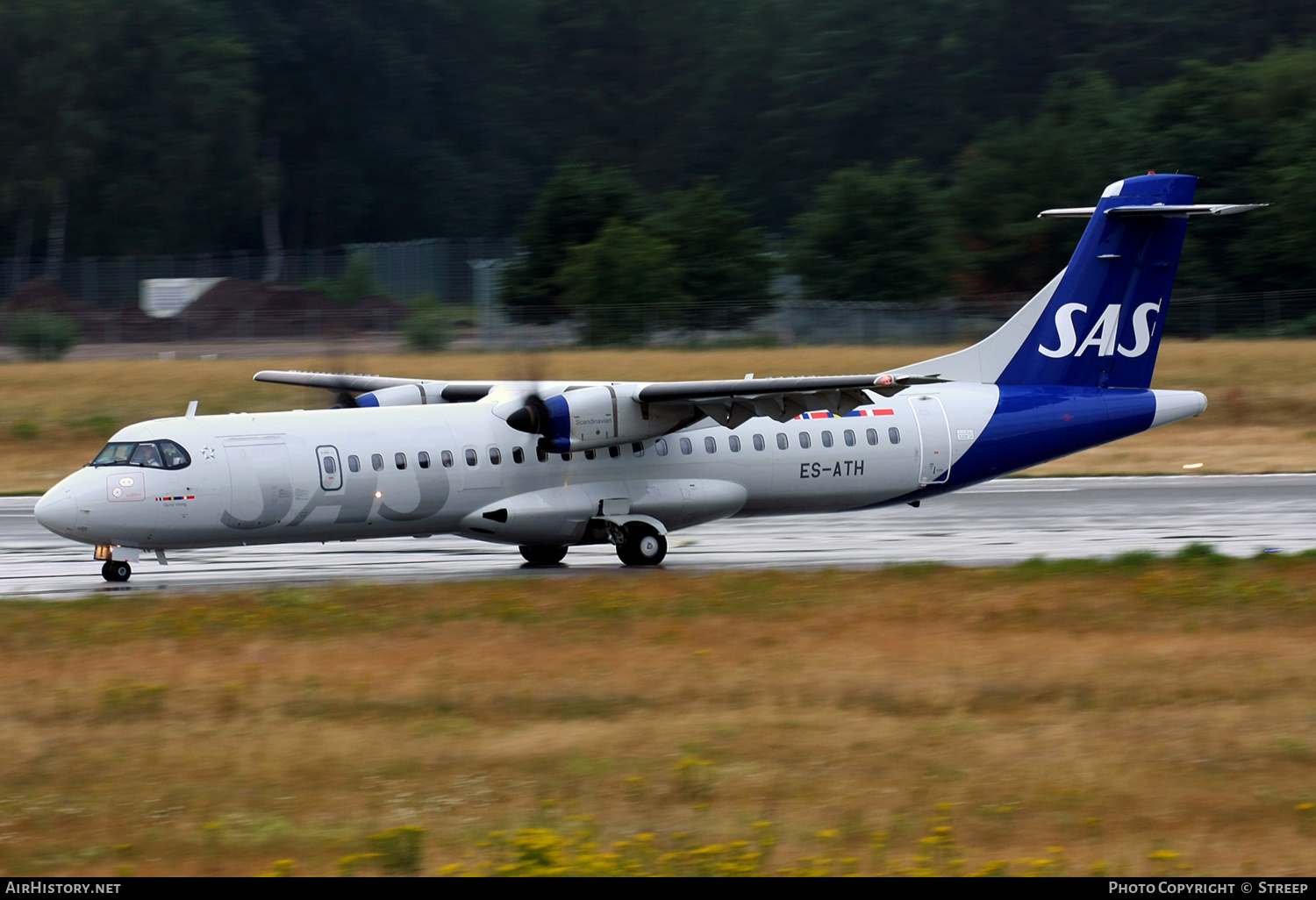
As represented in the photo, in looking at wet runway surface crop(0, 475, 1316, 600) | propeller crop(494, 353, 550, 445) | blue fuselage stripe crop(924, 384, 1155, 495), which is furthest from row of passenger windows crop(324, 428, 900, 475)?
wet runway surface crop(0, 475, 1316, 600)

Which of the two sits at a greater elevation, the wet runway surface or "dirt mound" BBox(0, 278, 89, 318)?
"dirt mound" BBox(0, 278, 89, 318)

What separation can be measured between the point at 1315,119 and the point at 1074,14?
28370mm

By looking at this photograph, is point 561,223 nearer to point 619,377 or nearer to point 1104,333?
point 619,377

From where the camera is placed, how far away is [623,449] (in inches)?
850

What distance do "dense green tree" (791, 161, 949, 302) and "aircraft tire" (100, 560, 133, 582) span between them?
40716 mm

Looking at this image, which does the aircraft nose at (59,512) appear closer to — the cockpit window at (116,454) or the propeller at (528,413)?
the cockpit window at (116,454)

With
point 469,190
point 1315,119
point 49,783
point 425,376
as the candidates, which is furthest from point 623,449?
point 469,190

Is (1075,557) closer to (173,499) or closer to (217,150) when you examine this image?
(173,499)

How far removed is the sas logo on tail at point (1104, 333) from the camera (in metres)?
23.8

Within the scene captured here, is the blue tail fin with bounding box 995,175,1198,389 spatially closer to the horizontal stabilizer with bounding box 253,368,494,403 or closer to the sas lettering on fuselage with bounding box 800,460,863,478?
the sas lettering on fuselage with bounding box 800,460,863,478

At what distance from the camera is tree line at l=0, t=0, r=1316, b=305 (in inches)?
2283

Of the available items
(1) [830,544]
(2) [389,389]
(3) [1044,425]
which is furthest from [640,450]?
(3) [1044,425]

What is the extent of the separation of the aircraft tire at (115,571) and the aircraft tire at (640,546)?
6.85 metres

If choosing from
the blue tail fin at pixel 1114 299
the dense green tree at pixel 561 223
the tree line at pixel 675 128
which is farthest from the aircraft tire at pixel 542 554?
the tree line at pixel 675 128
